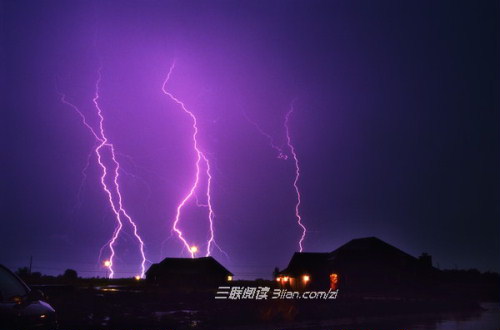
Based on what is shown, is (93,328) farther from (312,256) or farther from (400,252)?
(312,256)

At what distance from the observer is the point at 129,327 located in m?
12.8

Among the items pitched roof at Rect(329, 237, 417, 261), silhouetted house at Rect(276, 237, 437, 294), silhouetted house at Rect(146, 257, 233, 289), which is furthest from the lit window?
silhouetted house at Rect(146, 257, 233, 289)

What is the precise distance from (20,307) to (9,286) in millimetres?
489

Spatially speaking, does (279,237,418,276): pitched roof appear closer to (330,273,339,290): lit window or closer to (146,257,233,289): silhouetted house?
(330,273,339,290): lit window

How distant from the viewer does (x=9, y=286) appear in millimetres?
5539

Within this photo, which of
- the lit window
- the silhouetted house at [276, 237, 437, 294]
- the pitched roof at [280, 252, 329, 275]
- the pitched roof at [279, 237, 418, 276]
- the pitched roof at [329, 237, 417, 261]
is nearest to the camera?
the silhouetted house at [276, 237, 437, 294]

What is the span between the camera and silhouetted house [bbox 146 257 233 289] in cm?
5631

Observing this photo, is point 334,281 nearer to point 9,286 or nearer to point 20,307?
point 9,286

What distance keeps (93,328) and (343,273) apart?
97.0ft

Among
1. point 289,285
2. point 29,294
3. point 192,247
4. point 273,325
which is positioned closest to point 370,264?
point 289,285

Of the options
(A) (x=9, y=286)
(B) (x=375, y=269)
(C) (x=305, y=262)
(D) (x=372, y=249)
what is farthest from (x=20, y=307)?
(C) (x=305, y=262)

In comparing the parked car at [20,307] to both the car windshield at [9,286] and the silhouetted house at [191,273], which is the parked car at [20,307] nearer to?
the car windshield at [9,286]

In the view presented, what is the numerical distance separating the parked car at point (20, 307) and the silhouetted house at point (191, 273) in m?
50.9

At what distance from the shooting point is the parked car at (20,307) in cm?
505
